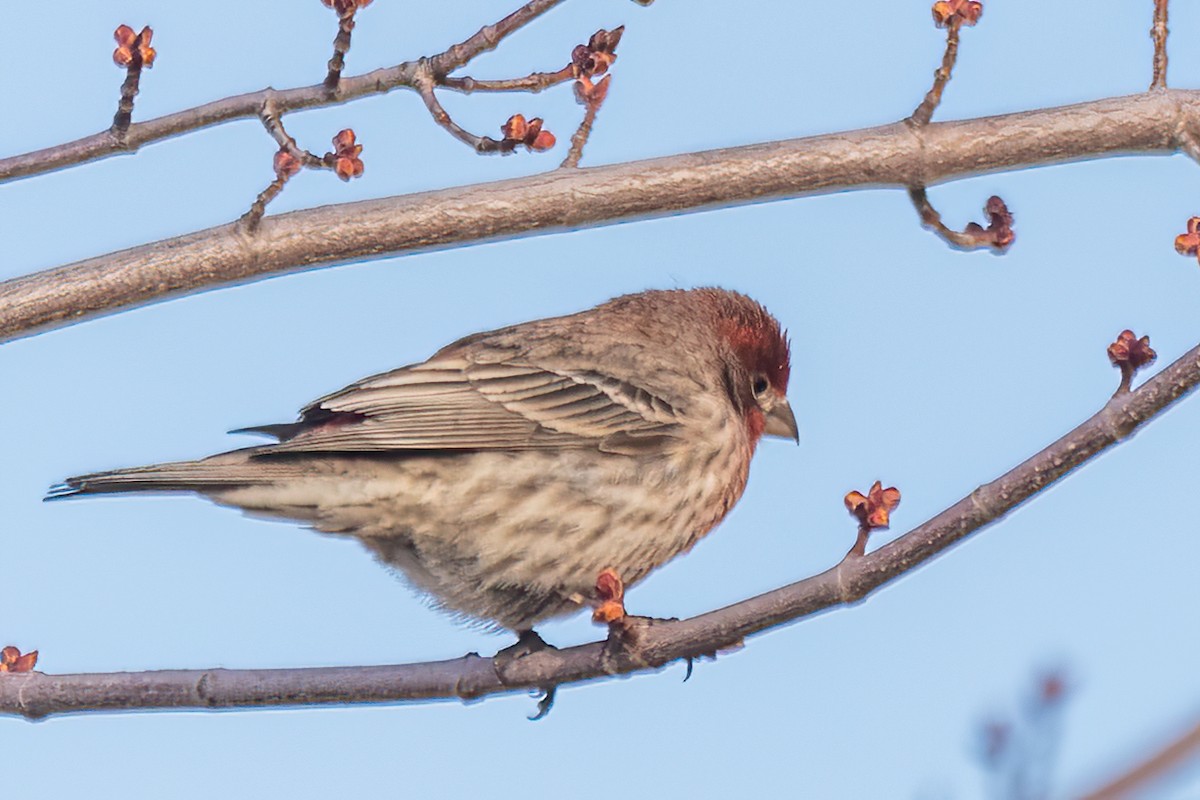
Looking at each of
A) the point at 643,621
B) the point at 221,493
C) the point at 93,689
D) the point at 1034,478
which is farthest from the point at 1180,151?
the point at 93,689

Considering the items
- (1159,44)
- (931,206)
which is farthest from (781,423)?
(1159,44)

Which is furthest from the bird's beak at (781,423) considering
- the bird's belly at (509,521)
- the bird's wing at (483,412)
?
the bird's belly at (509,521)

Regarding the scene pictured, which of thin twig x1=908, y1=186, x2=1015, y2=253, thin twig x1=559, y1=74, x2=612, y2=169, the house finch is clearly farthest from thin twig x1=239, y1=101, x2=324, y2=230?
A: thin twig x1=908, y1=186, x2=1015, y2=253

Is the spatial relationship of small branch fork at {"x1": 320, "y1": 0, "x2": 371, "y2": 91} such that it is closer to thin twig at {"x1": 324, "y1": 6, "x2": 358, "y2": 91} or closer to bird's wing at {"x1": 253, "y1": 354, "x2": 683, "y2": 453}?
thin twig at {"x1": 324, "y1": 6, "x2": 358, "y2": 91}

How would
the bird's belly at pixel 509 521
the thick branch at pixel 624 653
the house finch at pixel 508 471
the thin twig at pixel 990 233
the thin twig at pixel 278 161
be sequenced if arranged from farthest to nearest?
1. the bird's belly at pixel 509 521
2. the house finch at pixel 508 471
3. the thin twig at pixel 990 233
4. the thin twig at pixel 278 161
5. the thick branch at pixel 624 653

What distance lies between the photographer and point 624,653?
473cm

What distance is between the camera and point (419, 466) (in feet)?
19.4

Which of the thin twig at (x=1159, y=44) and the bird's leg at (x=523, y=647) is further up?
the thin twig at (x=1159, y=44)

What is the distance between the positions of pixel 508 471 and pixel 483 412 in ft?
1.26

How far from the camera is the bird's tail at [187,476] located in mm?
4910

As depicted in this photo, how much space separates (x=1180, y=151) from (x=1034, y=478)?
1522 millimetres

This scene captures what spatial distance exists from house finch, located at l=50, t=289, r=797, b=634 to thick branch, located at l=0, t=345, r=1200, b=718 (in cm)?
65

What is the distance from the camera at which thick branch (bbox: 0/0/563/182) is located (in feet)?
14.3

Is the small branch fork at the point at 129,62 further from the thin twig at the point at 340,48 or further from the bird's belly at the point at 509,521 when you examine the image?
the bird's belly at the point at 509,521
